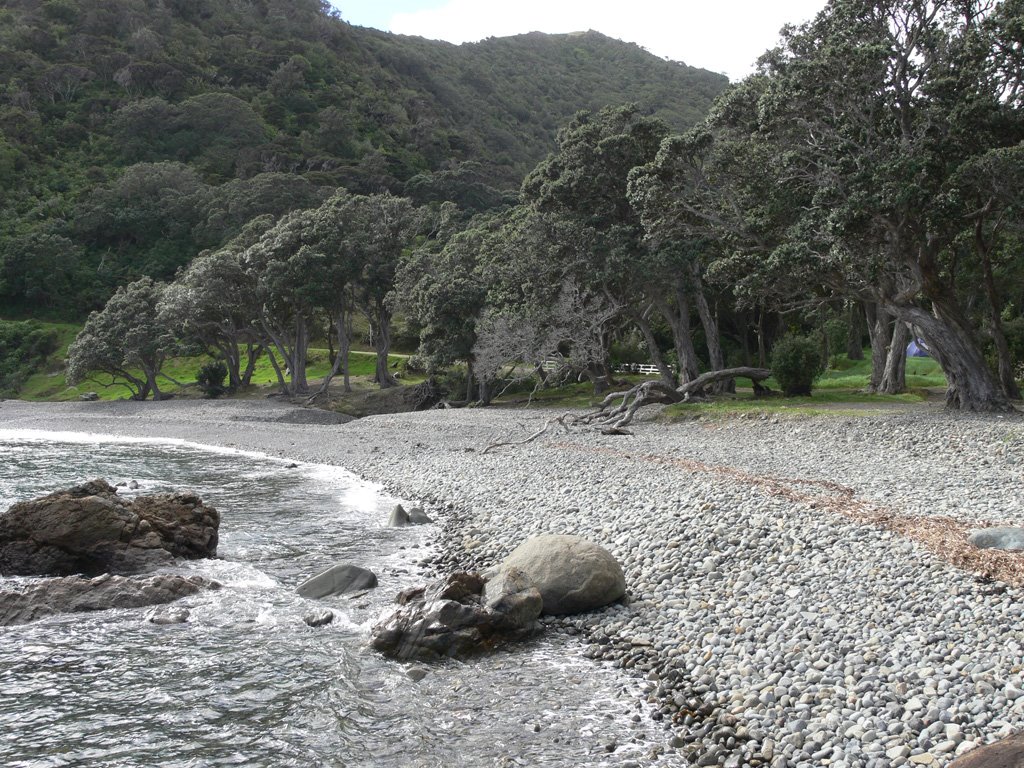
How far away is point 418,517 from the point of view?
18375mm

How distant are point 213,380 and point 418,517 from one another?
4788cm

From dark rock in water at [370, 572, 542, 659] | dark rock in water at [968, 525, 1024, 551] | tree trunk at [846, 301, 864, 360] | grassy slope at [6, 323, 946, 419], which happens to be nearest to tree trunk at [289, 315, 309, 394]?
grassy slope at [6, 323, 946, 419]

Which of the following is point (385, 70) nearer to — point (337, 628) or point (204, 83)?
point (204, 83)

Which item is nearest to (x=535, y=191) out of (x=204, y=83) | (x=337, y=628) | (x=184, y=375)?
(x=337, y=628)

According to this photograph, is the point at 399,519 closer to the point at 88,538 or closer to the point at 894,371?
the point at 88,538

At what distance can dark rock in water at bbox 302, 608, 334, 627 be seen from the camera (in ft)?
37.1

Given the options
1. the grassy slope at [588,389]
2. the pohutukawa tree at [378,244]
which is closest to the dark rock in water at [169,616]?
the grassy slope at [588,389]

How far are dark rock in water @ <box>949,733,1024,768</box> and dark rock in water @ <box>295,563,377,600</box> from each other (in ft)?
30.7

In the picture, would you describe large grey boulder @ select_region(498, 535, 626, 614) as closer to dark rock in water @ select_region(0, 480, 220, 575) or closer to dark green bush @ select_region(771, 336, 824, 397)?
dark rock in water @ select_region(0, 480, 220, 575)

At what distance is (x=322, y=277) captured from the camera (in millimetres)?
51250

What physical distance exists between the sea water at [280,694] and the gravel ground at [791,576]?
874 millimetres

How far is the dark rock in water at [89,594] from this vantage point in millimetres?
11930

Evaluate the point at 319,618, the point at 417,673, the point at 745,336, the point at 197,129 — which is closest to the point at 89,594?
the point at 319,618

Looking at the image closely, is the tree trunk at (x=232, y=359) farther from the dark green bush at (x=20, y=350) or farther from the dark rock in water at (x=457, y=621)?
the dark rock in water at (x=457, y=621)
